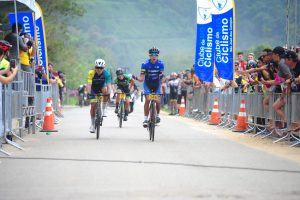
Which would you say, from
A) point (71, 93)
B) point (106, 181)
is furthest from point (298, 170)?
point (71, 93)

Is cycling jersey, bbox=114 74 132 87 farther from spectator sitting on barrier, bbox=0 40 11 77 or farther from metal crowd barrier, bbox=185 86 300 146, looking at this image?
spectator sitting on barrier, bbox=0 40 11 77

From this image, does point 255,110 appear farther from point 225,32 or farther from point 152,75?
point 225,32

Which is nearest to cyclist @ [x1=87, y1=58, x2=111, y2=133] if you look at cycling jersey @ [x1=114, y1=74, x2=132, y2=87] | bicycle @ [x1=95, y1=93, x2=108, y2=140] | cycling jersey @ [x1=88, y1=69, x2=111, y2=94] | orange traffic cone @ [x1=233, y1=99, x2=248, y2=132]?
cycling jersey @ [x1=88, y1=69, x2=111, y2=94]

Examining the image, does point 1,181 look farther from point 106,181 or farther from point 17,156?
point 17,156

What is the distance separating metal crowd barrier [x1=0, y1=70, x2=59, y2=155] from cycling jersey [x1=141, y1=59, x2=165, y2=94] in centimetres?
281

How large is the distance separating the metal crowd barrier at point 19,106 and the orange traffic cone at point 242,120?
5.59 m

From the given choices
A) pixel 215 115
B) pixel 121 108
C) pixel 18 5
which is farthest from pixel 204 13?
pixel 18 5

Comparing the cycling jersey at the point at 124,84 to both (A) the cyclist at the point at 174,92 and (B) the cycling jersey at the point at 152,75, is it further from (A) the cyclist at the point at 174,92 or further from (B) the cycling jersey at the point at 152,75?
(A) the cyclist at the point at 174,92

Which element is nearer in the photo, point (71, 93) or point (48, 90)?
point (48, 90)

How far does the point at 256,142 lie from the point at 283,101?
114cm

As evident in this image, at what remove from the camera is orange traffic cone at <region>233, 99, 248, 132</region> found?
71.7 feet

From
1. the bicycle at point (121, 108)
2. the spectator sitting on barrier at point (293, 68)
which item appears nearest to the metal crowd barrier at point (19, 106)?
the bicycle at point (121, 108)

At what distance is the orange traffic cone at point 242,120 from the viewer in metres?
21.9

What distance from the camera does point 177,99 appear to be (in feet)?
134
